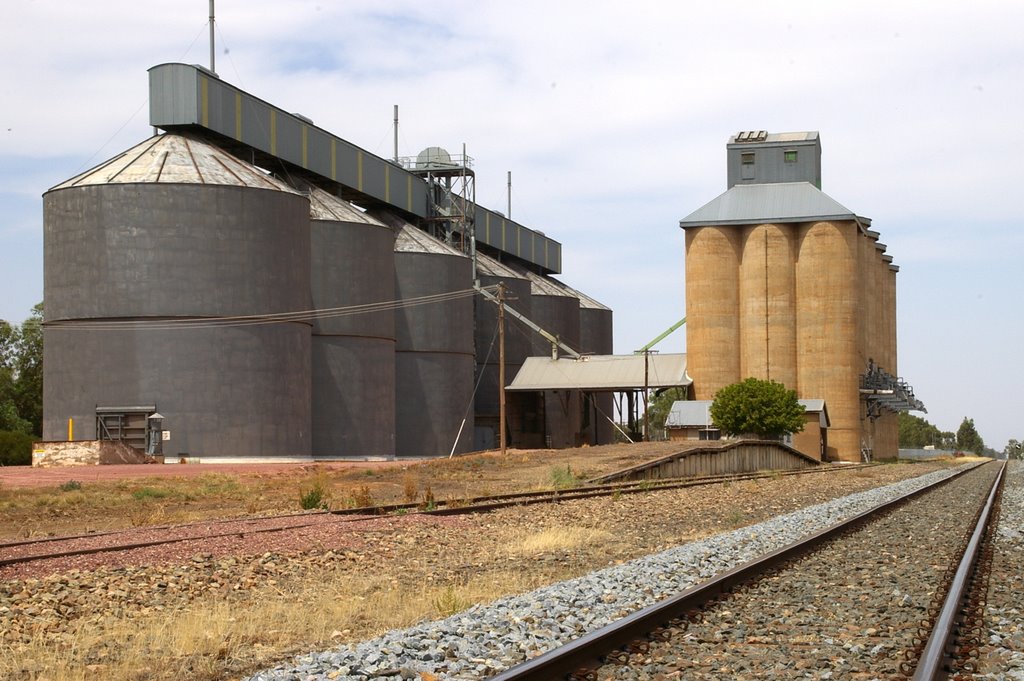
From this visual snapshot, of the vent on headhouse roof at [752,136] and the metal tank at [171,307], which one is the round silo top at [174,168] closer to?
the metal tank at [171,307]

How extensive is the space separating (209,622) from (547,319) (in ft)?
282

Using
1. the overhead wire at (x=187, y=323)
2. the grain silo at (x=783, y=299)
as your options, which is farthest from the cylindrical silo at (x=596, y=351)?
the overhead wire at (x=187, y=323)

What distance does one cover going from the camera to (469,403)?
7488 centimetres

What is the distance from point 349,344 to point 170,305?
12461 mm

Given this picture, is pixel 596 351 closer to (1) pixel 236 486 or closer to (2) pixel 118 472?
(2) pixel 118 472

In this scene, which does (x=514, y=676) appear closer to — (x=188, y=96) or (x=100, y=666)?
(x=100, y=666)


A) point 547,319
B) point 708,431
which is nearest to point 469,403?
point 708,431

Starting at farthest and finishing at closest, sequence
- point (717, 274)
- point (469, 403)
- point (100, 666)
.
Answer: point (717, 274)
point (469, 403)
point (100, 666)

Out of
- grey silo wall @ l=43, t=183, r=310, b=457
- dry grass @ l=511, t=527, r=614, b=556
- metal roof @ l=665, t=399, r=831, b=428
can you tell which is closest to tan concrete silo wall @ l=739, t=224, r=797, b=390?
metal roof @ l=665, t=399, r=831, b=428

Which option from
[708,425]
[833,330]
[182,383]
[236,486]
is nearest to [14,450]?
[182,383]

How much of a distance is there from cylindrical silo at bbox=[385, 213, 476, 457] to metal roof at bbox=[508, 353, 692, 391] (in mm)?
9214

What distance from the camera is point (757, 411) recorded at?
71.8 m

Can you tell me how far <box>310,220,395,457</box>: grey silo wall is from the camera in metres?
63.7

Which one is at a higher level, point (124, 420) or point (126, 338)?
point (126, 338)
